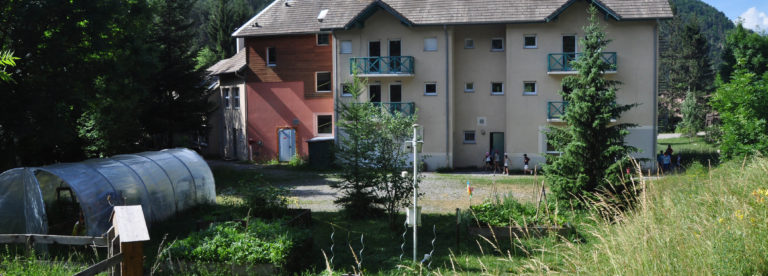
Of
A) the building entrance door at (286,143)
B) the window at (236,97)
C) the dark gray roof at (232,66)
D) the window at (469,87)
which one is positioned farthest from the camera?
the window at (236,97)

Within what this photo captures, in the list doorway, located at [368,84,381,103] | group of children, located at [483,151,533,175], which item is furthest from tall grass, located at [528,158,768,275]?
doorway, located at [368,84,381,103]

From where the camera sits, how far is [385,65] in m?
29.7

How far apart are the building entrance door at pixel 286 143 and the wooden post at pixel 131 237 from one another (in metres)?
28.1

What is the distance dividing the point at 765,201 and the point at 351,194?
10.5m

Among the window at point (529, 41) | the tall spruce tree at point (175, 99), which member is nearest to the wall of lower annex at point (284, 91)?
the tall spruce tree at point (175, 99)

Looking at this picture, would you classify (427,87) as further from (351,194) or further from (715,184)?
(715,184)

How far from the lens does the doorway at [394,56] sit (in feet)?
96.6

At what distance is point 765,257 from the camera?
516 centimetres

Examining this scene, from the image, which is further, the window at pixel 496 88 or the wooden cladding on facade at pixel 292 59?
the wooden cladding on facade at pixel 292 59

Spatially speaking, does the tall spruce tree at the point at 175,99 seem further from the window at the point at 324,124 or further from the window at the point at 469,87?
the window at the point at 469,87

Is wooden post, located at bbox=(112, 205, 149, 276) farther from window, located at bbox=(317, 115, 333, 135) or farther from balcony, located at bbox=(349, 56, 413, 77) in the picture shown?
window, located at bbox=(317, 115, 333, 135)

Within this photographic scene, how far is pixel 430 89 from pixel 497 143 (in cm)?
454

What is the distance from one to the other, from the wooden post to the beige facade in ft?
81.5

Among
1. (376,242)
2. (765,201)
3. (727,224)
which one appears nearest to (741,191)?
(765,201)
